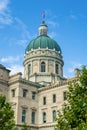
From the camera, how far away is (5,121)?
31344 millimetres

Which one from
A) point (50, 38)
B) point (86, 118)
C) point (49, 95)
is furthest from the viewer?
point (50, 38)

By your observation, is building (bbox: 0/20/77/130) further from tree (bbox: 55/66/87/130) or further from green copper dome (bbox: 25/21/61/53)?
tree (bbox: 55/66/87/130)

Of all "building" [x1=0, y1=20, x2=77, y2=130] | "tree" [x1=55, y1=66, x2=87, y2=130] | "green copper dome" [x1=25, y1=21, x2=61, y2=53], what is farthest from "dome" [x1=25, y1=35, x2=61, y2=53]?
"tree" [x1=55, y1=66, x2=87, y2=130]

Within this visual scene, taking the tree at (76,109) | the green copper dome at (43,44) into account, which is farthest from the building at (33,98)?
the tree at (76,109)

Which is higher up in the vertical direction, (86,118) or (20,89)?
(20,89)

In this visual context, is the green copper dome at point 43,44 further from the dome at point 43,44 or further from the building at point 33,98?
the building at point 33,98

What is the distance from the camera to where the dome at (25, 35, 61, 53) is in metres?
69.0

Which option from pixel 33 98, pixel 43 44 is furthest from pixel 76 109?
pixel 43 44

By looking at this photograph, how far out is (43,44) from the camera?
69125mm

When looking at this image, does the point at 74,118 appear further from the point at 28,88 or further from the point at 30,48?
the point at 30,48

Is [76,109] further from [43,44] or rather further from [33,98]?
[43,44]

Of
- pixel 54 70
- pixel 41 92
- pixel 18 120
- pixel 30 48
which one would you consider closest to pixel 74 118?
pixel 18 120

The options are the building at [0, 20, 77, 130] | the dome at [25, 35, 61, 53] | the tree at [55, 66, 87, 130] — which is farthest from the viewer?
the dome at [25, 35, 61, 53]

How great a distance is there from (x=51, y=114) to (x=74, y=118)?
99.9 feet
